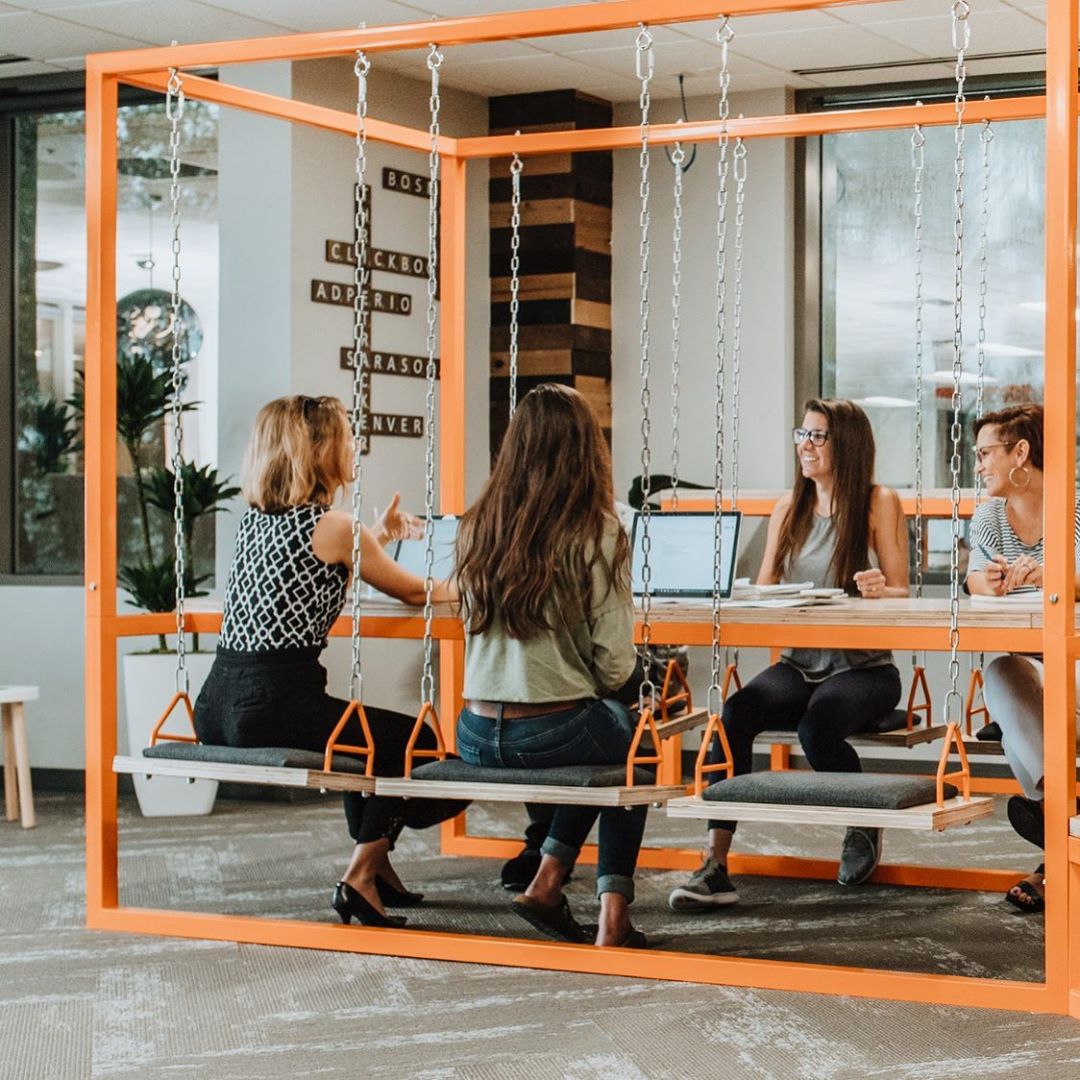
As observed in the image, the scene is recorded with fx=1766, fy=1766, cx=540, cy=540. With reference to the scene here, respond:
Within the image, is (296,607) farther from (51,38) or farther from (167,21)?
(51,38)

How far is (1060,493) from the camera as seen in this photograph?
11.9 feet

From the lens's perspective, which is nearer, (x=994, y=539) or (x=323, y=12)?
(x=994, y=539)

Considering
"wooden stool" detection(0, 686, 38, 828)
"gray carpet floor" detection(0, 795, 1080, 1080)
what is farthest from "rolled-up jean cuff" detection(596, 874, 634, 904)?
"wooden stool" detection(0, 686, 38, 828)

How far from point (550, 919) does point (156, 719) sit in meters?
2.70

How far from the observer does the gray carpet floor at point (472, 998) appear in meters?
3.32

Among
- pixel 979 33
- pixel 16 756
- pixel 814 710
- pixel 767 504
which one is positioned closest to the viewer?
pixel 814 710

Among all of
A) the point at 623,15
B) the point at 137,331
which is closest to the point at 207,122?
the point at 137,331

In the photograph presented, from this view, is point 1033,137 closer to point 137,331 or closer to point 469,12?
point 469,12

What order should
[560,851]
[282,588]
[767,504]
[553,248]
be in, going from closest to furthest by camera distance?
[560,851] → [282,588] → [767,504] → [553,248]

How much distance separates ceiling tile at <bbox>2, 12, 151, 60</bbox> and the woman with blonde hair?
2.76 metres

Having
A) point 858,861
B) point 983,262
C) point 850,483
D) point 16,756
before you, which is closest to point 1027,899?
point 858,861

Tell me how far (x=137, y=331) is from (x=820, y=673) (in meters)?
3.53

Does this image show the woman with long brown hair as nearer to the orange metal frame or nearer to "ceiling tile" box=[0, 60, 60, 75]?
the orange metal frame

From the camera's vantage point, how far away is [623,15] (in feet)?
13.0
